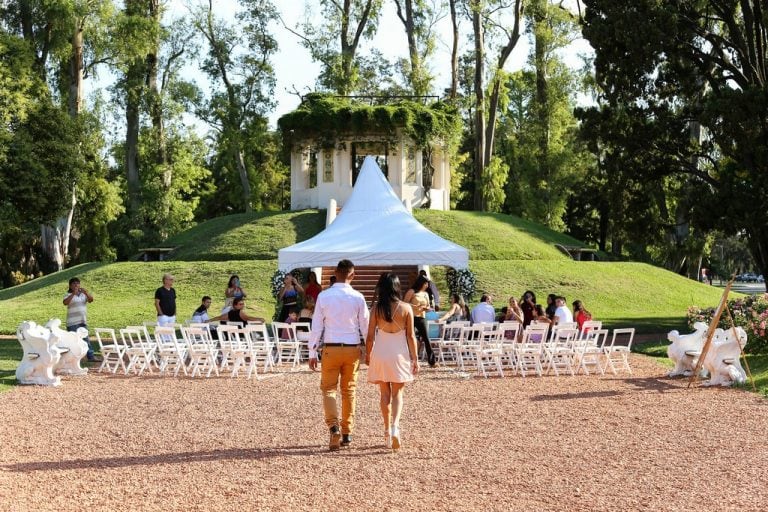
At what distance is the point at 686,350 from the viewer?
13.5 m

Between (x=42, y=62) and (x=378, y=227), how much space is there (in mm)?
27017

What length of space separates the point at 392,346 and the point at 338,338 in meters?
0.49

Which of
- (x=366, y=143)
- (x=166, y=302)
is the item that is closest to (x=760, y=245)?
(x=166, y=302)

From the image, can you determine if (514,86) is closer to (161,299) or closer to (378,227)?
(378,227)

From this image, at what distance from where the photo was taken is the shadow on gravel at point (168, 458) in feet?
24.7

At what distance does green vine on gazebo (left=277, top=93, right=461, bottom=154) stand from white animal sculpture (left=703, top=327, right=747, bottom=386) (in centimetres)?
2519

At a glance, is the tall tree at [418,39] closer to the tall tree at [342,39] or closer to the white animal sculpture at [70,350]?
the tall tree at [342,39]

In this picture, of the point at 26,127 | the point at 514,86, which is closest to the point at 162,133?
the point at 26,127

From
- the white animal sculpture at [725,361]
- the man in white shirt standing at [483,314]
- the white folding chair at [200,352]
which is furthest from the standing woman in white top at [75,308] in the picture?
the white animal sculpture at [725,361]

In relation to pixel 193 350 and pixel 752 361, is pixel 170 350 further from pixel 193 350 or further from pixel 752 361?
pixel 752 361

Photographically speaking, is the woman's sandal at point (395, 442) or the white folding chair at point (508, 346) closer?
the woman's sandal at point (395, 442)

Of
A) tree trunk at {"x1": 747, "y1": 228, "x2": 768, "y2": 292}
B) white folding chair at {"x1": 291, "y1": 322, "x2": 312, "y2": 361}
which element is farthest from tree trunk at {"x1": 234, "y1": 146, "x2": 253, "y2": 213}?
white folding chair at {"x1": 291, "y1": 322, "x2": 312, "y2": 361}

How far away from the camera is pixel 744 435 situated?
9.06m

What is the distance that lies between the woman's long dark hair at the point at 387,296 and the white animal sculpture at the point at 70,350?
696 centimetres
